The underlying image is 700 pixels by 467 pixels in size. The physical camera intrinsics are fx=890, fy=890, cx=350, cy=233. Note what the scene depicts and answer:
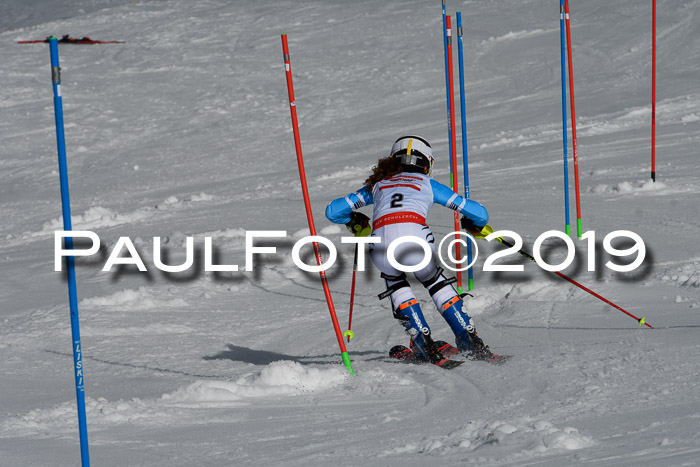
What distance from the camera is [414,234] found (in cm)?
577

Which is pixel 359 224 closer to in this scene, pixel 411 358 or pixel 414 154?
pixel 414 154

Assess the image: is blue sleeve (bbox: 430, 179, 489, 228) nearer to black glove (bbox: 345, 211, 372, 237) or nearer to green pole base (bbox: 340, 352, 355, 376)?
black glove (bbox: 345, 211, 372, 237)

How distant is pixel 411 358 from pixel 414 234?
0.87m

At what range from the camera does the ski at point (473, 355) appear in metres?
5.71

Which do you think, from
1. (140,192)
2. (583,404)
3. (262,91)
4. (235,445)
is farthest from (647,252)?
(262,91)

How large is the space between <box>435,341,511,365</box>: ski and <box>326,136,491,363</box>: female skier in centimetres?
1

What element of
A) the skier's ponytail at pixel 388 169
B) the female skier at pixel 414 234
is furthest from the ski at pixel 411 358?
the skier's ponytail at pixel 388 169

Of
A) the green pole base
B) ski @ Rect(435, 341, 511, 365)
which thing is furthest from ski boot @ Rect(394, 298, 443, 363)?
the green pole base

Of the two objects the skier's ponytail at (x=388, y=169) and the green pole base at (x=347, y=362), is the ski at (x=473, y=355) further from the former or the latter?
the skier's ponytail at (x=388, y=169)

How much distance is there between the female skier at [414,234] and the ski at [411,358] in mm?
35

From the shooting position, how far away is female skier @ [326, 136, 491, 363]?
5.79 m

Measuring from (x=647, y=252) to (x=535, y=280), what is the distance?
128cm

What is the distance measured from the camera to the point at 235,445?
14.5 feet

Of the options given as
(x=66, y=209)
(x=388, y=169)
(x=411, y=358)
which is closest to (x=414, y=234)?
(x=388, y=169)
